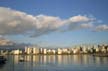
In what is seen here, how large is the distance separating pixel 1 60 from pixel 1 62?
1.66 ft

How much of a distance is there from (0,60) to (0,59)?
68 centimetres

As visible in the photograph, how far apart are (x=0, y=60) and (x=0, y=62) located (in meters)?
0.58

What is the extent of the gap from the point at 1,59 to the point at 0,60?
2.79 ft

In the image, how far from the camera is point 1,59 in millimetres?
48812

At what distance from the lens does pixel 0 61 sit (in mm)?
47625

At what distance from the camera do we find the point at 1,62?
47.8 m

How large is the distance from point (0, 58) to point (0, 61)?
1707 mm

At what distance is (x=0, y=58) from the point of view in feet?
162

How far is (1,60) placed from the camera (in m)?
48.1

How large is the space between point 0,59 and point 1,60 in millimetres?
593

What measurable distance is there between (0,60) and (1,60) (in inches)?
8.6

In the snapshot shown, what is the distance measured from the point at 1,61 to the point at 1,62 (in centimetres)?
20

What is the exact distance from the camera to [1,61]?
→ 47.8 metres

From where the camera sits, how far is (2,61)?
48312 millimetres
